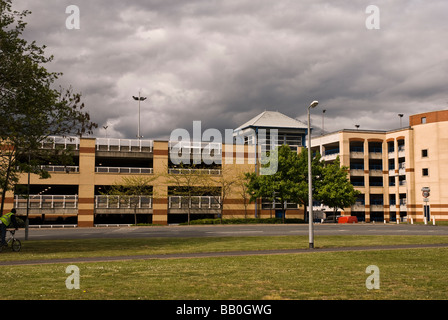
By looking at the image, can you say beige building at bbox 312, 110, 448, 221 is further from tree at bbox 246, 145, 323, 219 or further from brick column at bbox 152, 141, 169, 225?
brick column at bbox 152, 141, 169, 225

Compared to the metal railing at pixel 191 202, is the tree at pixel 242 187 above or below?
above

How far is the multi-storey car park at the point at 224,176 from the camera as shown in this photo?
52031 mm

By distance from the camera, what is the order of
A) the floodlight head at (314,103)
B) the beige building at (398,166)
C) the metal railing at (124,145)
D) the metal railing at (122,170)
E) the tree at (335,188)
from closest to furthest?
the floodlight head at (314,103), the metal railing at (124,145), the metal railing at (122,170), the tree at (335,188), the beige building at (398,166)

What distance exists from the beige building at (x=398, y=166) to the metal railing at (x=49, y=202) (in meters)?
39.9

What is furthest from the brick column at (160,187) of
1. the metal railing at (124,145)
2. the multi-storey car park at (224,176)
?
the metal railing at (124,145)

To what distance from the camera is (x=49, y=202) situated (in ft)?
165

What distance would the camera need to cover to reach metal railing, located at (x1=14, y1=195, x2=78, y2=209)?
4947 centimetres

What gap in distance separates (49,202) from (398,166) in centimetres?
5373

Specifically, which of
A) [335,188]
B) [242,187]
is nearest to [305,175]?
[335,188]

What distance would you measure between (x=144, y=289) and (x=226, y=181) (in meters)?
46.6

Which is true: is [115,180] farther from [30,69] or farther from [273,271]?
[273,271]

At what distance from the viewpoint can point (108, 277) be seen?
37.2 ft

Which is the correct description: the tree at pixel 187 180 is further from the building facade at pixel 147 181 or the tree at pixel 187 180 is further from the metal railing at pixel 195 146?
the metal railing at pixel 195 146

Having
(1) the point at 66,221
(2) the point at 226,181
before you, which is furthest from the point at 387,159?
(1) the point at 66,221
